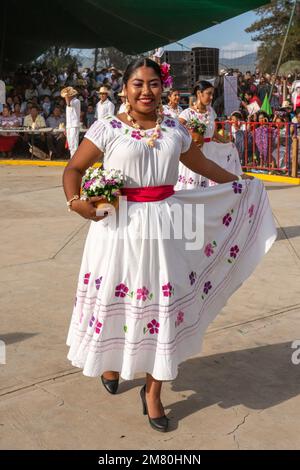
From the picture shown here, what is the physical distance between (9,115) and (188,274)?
15.0 meters

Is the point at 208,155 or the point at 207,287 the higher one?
the point at 208,155

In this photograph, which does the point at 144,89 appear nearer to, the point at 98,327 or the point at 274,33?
the point at 98,327

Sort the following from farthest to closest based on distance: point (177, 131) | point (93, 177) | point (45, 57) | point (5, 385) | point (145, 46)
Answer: point (45, 57) < point (145, 46) < point (5, 385) < point (177, 131) < point (93, 177)

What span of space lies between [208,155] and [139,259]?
13.8 ft

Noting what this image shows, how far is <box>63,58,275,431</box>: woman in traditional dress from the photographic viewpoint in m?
3.56

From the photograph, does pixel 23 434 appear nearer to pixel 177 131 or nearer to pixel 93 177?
pixel 93 177

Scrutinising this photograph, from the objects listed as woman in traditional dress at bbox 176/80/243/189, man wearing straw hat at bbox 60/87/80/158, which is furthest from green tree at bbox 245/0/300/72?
woman in traditional dress at bbox 176/80/243/189

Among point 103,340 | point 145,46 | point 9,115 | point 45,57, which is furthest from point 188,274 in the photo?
point 45,57

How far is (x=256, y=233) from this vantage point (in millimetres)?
4129

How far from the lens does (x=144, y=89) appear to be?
3611 mm

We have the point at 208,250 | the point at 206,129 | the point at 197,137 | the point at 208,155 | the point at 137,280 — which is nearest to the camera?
the point at 137,280

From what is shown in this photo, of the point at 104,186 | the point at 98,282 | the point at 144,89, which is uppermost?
the point at 144,89

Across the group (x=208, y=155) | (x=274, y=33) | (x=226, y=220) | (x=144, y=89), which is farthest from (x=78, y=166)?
(x=274, y=33)

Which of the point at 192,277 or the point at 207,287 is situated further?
the point at 207,287
